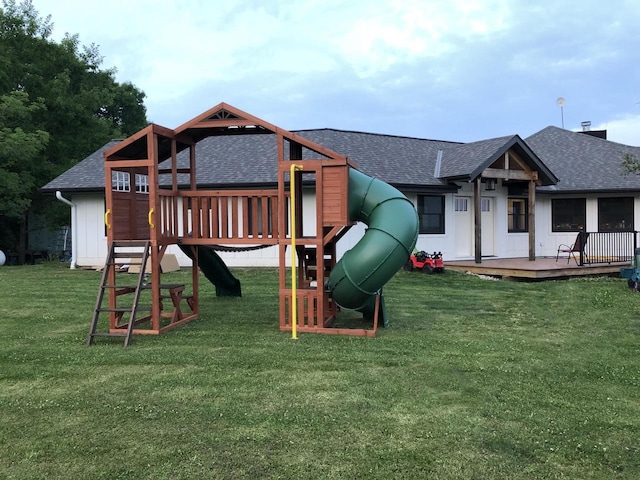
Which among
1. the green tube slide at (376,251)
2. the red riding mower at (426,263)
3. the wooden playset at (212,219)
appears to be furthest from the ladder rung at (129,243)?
the red riding mower at (426,263)

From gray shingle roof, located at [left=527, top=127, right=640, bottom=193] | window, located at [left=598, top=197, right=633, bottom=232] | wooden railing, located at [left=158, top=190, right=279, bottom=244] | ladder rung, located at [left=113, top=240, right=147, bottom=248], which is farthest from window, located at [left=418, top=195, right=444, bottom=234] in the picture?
ladder rung, located at [left=113, top=240, right=147, bottom=248]

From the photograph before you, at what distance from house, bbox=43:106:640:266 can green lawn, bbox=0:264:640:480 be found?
6725 millimetres

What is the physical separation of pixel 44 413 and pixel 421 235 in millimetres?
11740

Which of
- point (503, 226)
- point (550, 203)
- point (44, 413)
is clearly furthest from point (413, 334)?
point (550, 203)

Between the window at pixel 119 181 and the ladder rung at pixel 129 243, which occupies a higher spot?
the window at pixel 119 181

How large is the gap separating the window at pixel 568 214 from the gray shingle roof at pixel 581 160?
62 cm

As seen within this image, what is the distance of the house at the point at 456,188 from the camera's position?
14.2 metres

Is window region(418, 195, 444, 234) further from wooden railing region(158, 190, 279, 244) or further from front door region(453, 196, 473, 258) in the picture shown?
A: wooden railing region(158, 190, 279, 244)

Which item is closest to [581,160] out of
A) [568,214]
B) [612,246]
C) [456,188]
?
[568,214]

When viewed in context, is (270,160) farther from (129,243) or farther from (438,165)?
(129,243)

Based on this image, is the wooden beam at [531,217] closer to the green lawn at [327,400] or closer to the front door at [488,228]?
the front door at [488,228]

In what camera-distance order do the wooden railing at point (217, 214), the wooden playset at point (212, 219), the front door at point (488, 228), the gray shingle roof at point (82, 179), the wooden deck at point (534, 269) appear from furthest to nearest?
the front door at point (488, 228) → the gray shingle roof at point (82, 179) → the wooden deck at point (534, 269) → the wooden railing at point (217, 214) → the wooden playset at point (212, 219)

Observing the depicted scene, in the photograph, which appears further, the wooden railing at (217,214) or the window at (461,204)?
the window at (461,204)

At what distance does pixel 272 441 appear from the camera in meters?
3.51
